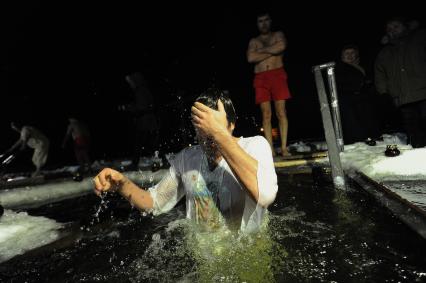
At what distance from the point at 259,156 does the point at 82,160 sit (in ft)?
32.2

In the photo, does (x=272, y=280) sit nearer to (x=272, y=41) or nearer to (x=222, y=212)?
(x=222, y=212)

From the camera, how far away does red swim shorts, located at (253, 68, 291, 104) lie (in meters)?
6.37

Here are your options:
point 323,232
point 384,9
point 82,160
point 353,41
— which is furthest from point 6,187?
point 384,9

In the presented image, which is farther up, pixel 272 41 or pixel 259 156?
pixel 272 41

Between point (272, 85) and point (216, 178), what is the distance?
173 inches

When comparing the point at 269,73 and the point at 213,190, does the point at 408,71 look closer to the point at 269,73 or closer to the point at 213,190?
the point at 269,73

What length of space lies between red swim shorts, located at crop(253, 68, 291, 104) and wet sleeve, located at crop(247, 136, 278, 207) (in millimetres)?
4445

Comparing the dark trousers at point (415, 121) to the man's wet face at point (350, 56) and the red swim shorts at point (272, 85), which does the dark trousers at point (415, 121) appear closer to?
the man's wet face at point (350, 56)

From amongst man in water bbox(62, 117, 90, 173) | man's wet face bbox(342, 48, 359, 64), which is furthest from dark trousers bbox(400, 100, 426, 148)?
man in water bbox(62, 117, 90, 173)

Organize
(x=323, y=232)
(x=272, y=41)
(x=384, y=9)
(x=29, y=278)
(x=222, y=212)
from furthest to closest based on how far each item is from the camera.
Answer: (x=384, y=9) → (x=272, y=41) → (x=323, y=232) → (x=29, y=278) → (x=222, y=212)

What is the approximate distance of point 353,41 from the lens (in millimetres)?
10375

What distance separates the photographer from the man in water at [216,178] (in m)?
1.95

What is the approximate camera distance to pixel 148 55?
14.9 m

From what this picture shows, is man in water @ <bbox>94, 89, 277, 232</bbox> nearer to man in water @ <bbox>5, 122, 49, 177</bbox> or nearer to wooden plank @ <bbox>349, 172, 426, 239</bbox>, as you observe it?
wooden plank @ <bbox>349, 172, 426, 239</bbox>
